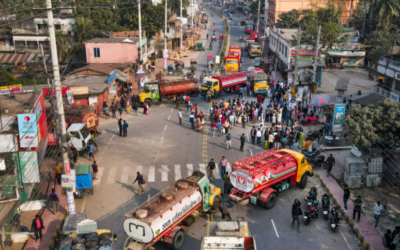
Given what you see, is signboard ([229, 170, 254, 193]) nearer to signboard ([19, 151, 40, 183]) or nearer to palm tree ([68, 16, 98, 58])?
signboard ([19, 151, 40, 183])

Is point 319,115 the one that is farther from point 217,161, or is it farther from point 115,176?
point 115,176

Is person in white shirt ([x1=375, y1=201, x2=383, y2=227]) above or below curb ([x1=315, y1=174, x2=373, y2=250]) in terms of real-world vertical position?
above

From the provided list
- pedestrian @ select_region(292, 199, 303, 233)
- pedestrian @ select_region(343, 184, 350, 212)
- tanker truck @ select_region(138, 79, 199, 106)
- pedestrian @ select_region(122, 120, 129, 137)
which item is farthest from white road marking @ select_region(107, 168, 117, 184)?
tanker truck @ select_region(138, 79, 199, 106)

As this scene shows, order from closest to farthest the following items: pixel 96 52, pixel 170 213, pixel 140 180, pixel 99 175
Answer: pixel 170 213, pixel 140 180, pixel 99 175, pixel 96 52

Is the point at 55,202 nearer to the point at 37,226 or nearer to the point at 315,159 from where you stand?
the point at 37,226

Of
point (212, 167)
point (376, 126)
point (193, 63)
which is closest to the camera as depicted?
point (376, 126)

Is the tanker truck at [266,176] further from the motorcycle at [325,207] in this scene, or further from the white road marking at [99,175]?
the white road marking at [99,175]

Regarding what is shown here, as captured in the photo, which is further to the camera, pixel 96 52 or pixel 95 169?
pixel 96 52

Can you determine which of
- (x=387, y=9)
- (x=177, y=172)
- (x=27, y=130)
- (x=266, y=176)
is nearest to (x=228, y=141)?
(x=177, y=172)
